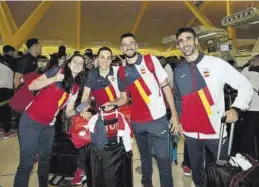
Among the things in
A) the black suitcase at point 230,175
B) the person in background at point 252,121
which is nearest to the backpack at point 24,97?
the black suitcase at point 230,175

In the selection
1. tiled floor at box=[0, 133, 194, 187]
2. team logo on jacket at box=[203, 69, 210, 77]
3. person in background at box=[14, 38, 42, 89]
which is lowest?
tiled floor at box=[0, 133, 194, 187]

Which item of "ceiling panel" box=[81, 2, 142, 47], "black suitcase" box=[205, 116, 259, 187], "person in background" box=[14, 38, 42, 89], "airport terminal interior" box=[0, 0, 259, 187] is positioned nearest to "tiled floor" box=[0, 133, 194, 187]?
"airport terminal interior" box=[0, 0, 259, 187]

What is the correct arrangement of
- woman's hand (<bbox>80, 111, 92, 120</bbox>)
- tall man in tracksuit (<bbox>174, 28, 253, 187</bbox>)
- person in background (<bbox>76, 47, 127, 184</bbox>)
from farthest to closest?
person in background (<bbox>76, 47, 127, 184</bbox>) → woman's hand (<bbox>80, 111, 92, 120</bbox>) → tall man in tracksuit (<bbox>174, 28, 253, 187</bbox>)

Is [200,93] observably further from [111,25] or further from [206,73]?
[111,25]

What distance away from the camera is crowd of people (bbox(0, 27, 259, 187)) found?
2.60 m

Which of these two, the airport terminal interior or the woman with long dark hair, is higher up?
the airport terminal interior

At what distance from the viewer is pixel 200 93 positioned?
263 cm

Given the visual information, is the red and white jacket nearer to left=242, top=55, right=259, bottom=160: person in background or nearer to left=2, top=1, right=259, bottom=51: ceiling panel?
left=242, top=55, right=259, bottom=160: person in background

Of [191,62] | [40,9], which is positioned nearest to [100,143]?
[191,62]

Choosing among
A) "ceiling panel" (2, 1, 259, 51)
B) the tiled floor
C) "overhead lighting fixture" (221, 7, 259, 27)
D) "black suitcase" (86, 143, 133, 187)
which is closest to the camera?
"black suitcase" (86, 143, 133, 187)

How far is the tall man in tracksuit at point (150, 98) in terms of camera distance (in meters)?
3.10

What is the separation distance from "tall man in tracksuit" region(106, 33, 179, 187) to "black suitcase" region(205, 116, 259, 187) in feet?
3.24

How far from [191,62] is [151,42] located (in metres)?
29.9

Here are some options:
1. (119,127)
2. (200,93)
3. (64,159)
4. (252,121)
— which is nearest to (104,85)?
(119,127)
